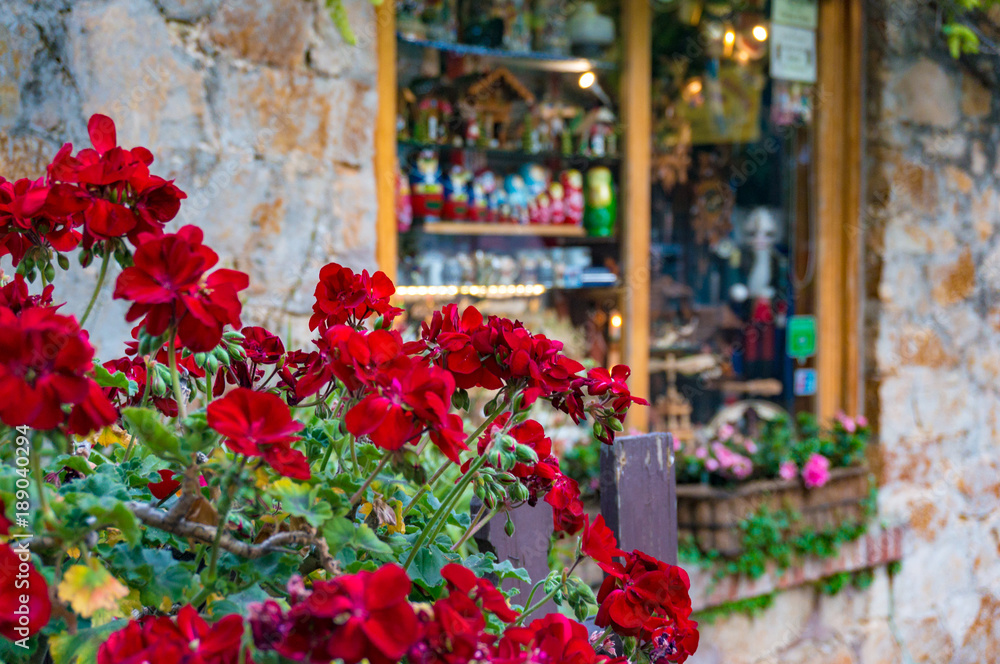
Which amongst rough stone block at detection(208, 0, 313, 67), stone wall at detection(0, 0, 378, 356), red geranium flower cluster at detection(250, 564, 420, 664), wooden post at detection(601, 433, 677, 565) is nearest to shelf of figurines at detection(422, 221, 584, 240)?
stone wall at detection(0, 0, 378, 356)

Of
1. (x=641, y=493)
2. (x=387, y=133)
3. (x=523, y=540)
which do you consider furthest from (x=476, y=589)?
(x=387, y=133)

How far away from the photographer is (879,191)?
296cm

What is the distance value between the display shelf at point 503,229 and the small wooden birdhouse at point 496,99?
0.28 metres

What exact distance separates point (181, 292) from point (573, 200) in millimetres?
2465

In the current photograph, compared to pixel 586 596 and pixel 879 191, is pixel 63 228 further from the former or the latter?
pixel 879 191

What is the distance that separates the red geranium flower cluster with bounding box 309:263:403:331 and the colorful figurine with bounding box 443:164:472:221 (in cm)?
197

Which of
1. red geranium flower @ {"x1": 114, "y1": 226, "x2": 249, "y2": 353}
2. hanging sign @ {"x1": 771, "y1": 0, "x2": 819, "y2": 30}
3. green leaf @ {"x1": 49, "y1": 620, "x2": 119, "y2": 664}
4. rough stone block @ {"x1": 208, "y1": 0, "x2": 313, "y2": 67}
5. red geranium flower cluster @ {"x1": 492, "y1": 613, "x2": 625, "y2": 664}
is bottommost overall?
red geranium flower cluster @ {"x1": 492, "y1": 613, "x2": 625, "y2": 664}

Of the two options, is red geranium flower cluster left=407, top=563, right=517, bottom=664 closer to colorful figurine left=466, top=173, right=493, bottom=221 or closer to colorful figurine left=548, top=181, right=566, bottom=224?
colorful figurine left=466, top=173, right=493, bottom=221

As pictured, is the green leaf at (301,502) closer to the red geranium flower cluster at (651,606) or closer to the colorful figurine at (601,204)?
the red geranium flower cluster at (651,606)

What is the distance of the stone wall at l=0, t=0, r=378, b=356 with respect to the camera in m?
1.62

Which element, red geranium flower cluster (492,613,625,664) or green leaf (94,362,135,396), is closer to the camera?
red geranium flower cluster (492,613,625,664)

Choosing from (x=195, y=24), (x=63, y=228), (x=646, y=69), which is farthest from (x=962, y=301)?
(x=63, y=228)

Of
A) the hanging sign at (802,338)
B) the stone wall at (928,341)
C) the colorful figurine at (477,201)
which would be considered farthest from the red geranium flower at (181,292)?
the hanging sign at (802,338)

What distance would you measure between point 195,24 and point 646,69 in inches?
63.4
